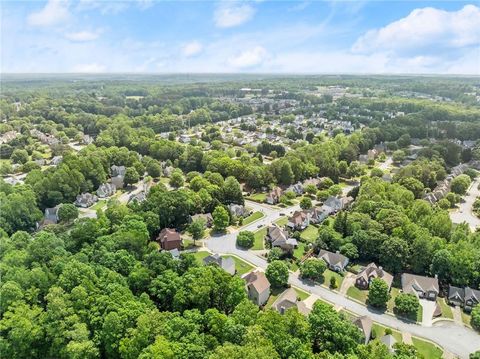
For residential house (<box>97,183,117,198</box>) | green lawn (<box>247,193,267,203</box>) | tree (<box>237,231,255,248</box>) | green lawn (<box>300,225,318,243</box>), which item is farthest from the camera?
residential house (<box>97,183,117,198</box>)

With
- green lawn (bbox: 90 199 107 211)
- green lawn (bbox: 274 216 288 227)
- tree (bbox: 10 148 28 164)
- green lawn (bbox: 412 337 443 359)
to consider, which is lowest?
green lawn (bbox: 274 216 288 227)

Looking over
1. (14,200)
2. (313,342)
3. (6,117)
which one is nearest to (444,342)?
(313,342)

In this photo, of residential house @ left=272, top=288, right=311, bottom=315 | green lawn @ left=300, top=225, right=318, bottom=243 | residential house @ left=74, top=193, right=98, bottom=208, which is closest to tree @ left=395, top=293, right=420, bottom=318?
residential house @ left=272, top=288, right=311, bottom=315

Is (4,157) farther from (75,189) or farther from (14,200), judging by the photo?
(14,200)

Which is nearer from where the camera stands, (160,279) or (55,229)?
(160,279)

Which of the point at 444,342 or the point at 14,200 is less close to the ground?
the point at 14,200

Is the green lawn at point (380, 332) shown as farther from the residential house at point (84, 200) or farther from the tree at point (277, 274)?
the residential house at point (84, 200)

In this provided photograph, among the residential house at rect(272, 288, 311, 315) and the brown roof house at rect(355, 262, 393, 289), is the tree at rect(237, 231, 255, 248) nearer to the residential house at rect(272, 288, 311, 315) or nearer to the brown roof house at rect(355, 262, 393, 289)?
the residential house at rect(272, 288, 311, 315)
